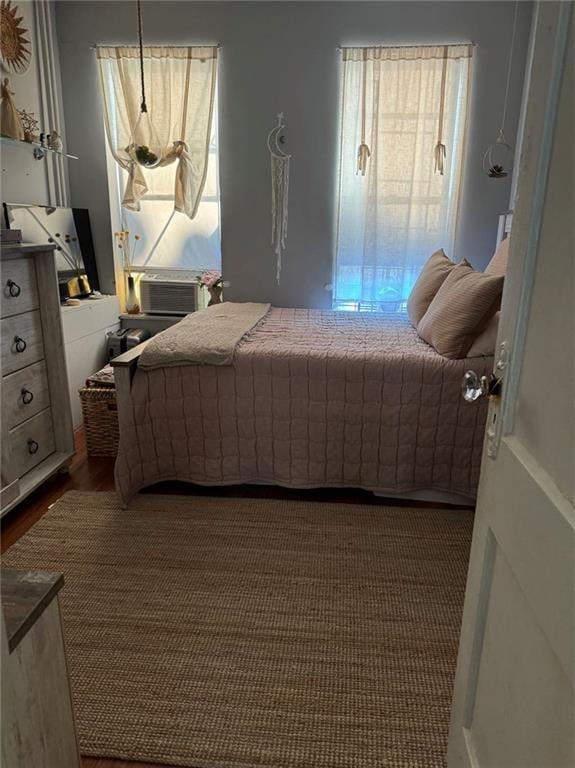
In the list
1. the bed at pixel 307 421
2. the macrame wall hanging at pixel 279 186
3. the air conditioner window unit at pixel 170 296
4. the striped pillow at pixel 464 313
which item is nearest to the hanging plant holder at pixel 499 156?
the macrame wall hanging at pixel 279 186

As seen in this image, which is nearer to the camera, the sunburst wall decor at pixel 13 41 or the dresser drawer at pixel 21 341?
the dresser drawer at pixel 21 341

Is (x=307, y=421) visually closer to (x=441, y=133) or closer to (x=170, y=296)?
(x=170, y=296)

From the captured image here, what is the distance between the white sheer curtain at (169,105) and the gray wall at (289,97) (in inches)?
3.8

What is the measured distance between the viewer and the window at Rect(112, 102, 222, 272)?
3957 mm

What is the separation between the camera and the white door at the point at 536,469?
2.12ft

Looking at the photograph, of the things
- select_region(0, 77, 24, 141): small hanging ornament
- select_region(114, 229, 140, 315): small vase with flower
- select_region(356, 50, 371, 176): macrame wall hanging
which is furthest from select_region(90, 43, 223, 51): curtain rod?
select_region(114, 229, 140, 315): small vase with flower

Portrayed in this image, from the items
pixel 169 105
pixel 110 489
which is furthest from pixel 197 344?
pixel 169 105

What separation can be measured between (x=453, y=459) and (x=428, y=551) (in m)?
0.47

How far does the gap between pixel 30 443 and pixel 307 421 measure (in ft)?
4.12

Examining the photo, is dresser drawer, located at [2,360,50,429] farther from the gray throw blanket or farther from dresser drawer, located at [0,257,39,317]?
the gray throw blanket

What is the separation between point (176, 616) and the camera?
1707 mm

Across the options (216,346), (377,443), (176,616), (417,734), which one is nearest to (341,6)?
(216,346)

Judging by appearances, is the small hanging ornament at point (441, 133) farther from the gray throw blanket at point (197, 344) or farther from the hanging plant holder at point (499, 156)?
the gray throw blanket at point (197, 344)

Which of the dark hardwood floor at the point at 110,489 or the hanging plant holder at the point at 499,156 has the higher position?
the hanging plant holder at the point at 499,156
